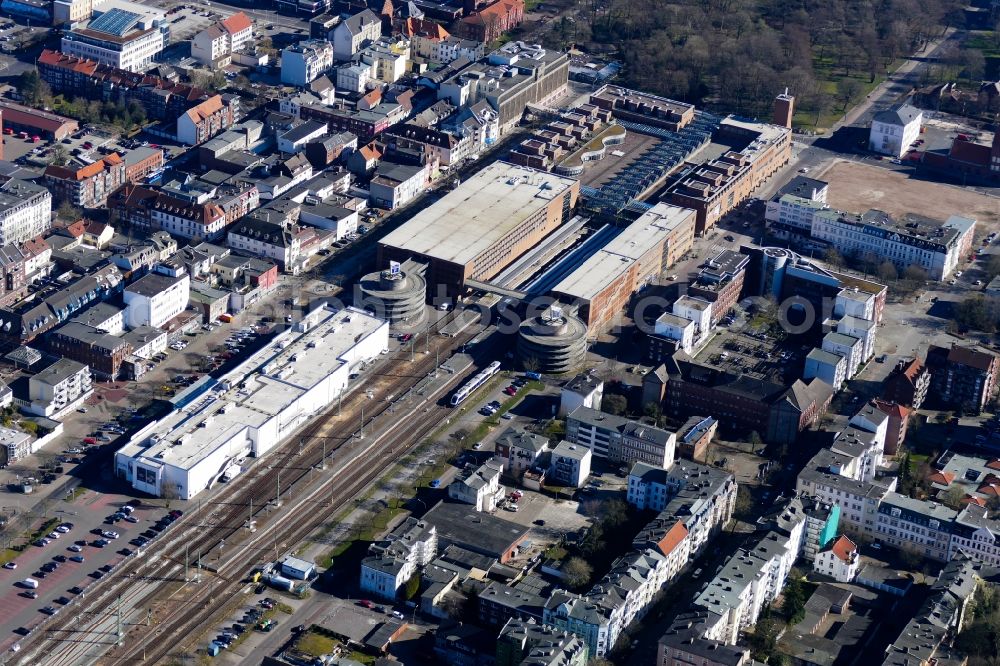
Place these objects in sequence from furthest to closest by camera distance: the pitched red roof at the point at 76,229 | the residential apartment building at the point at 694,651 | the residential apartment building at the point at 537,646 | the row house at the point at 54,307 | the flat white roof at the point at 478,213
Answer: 1. the pitched red roof at the point at 76,229
2. the flat white roof at the point at 478,213
3. the row house at the point at 54,307
4. the residential apartment building at the point at 694,651
5. the residential apartment building at the point at 537,646

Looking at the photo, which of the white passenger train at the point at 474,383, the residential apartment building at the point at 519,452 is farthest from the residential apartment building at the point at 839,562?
the white passenger train at the point at 474,383

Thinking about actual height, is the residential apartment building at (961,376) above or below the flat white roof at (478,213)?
below

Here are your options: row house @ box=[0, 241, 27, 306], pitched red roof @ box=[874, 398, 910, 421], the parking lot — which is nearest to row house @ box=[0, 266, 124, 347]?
row house @ box=[0, 241, 27, 306]

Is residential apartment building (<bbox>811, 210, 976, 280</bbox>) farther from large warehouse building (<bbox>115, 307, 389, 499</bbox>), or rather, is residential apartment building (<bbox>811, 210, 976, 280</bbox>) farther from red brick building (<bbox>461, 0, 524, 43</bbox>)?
red brick building (<bbox>461, 0, 524, 43</bbox>)

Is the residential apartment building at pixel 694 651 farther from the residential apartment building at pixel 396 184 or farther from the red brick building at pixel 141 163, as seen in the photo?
the red brick building at pixel 141 163

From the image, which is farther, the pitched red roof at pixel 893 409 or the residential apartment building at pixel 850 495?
the pitched red roof at pixel 893 409

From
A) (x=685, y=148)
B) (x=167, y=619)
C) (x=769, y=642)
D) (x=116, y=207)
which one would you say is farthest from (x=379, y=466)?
(x=685, y=148)
